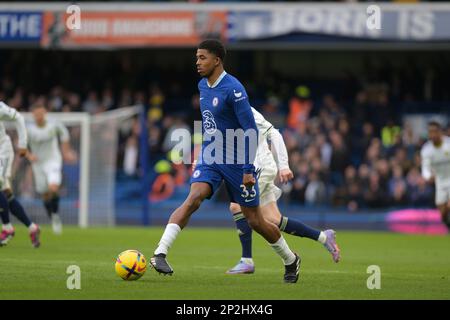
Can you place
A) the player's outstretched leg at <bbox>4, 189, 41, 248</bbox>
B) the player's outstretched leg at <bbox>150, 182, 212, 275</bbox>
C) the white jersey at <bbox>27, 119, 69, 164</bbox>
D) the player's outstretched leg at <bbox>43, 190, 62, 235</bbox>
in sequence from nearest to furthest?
the player's outstretched leg at <bbox>150, 182, 212, 275</bbox>
the player's outstretched leg at <bbox>4, 189, 41, 248</bbox>
the player's outstretched leg at <bbox>43, 190, 62, 235</bbox>
the white jersey at <bbox>27, 119, 69, 164</bbox>

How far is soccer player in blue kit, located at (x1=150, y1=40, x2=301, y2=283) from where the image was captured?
10453mm

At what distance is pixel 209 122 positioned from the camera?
10.8 metres

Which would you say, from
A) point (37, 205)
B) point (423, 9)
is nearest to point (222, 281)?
point (37, 205)

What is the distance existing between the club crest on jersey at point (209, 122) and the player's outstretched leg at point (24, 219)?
6005mm

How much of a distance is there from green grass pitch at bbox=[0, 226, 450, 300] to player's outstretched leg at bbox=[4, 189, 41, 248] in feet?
0.74

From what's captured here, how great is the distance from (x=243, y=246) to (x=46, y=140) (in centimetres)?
963

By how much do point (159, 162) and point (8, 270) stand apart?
631 inches

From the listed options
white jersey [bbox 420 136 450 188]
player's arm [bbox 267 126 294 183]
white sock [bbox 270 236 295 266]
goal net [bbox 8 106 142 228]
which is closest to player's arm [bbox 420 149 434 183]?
white jersey [bbox 420 136 450 188]

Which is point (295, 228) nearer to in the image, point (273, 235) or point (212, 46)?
point (273, 235)

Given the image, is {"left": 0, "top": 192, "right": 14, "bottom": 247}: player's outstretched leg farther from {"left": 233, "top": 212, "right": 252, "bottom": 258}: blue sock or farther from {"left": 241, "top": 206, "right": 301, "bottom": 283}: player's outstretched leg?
{"left": 241, "top": 206, "right": 301, "bottom": 283}: player's outstretched leg

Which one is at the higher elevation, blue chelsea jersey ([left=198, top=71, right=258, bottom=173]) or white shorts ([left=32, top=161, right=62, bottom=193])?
blue chelsea jersey ([left=198, top=71, right=258, bottom=173])

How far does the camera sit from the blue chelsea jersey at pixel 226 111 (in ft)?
34.4

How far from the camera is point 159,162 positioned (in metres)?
27.5

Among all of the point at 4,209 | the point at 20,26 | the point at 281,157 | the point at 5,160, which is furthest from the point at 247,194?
the point at 20,26
